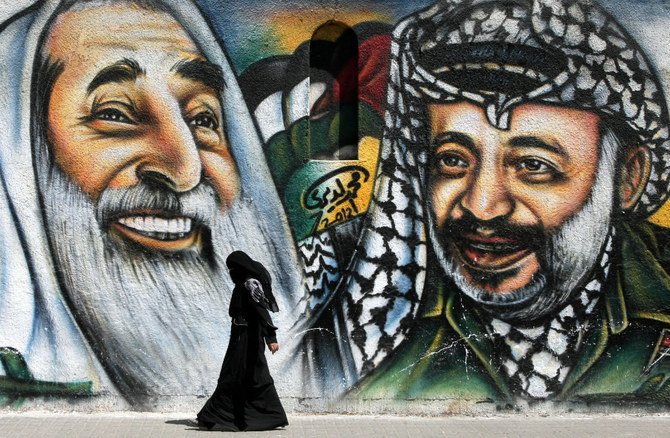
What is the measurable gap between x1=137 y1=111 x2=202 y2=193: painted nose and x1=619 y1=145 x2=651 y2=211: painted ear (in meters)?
3.27

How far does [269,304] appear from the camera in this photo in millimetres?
8547

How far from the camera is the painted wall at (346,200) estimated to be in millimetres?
8930

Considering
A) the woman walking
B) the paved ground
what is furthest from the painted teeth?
the paved ground

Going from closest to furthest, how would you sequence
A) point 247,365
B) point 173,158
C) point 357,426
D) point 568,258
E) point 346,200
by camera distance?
1. point 247,365
2. point 357,426
3. point 173,158
4. point 346,200
5. point 568,258

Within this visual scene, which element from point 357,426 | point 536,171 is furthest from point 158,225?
point 536,171

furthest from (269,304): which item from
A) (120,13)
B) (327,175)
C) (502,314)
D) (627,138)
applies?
(627,138)

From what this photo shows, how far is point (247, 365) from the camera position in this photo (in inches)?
339

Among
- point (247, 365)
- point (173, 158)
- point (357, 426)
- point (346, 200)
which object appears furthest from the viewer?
point (346, 200)

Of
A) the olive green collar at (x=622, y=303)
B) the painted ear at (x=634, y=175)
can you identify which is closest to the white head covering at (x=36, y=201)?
the olive green collar at (x=622, y=303)

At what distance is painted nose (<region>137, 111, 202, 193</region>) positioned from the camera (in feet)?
29.3

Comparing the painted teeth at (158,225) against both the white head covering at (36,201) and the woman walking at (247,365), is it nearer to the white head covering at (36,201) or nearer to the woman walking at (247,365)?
the white head covering at (36,201)

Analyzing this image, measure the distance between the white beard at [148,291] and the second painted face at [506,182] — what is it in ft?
4.85

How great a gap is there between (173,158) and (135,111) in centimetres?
45

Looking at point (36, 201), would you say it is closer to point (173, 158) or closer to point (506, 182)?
point (173, 158)
